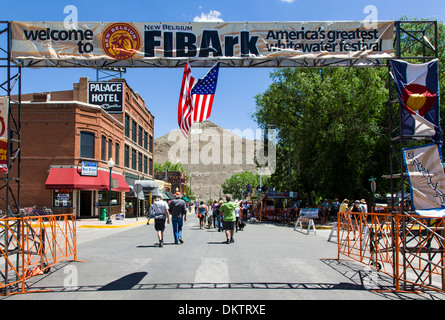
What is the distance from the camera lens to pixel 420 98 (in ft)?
26.5

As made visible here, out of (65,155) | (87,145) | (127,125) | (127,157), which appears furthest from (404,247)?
(127,157)

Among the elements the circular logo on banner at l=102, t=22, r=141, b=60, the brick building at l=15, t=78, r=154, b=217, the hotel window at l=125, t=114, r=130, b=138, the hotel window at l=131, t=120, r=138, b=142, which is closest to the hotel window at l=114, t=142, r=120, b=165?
the brick building at l=15, t=78, r=154, b=217

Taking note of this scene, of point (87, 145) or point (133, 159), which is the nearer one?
point (87, 145)

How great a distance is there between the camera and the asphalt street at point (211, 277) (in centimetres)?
664

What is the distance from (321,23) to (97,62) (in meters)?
5.54

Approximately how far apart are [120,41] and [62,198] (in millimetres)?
23587

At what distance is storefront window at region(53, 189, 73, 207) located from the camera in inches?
1172

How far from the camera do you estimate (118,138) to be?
38.5 m

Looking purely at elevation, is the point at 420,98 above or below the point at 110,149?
below

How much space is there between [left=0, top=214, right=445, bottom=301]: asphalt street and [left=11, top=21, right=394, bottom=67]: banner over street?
491 cm

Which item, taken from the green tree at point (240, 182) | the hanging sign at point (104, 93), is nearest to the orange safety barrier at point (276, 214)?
the hanging sign at point (104, 93)

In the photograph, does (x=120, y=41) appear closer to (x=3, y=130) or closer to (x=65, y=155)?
(x=3, y=130)
